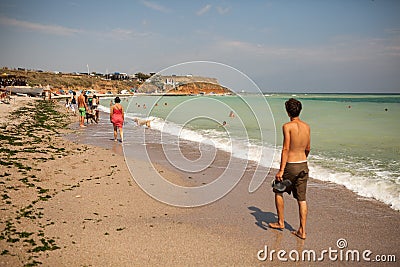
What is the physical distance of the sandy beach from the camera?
413 centimetres

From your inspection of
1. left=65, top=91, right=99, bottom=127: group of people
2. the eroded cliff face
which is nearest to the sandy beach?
the eroded cliff face

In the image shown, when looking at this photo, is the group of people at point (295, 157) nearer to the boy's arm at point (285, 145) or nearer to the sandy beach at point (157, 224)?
the boy's arm at point (285, 145)

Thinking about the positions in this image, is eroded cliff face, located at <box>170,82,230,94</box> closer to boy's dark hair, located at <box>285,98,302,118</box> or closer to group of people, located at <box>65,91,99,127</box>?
boy's dark hair, located at <box>285,98,302,118</box>

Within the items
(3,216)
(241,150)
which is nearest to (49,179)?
(3,216)

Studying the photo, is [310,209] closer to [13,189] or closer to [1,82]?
[13,189]

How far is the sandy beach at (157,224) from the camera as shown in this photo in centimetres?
413

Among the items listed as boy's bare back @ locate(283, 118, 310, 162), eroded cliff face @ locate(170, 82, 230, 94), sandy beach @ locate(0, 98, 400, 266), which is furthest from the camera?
eroded cliff face @ locate(170, 82, 230, 94)

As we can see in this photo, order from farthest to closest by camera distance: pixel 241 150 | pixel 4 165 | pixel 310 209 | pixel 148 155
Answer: pixel 241 150
pixel 148 155
pixel 4 165
pixel 310 209

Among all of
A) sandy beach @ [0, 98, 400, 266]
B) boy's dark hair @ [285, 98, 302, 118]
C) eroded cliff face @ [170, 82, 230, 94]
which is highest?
eroded cliff face @ [170, 82, 230, 94]

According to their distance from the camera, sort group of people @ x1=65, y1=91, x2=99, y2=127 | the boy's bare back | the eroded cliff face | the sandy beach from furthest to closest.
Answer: group of people @ x1=65, y1=91, x2=99, y2=127 → the eroded cliff face → the boy's bare back → the sandy beach

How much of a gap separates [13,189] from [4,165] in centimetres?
210

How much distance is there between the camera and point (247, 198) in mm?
6805

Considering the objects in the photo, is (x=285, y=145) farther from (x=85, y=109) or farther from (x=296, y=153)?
(x=85, y=109)

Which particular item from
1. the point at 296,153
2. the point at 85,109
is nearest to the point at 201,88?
the point at 296,153
